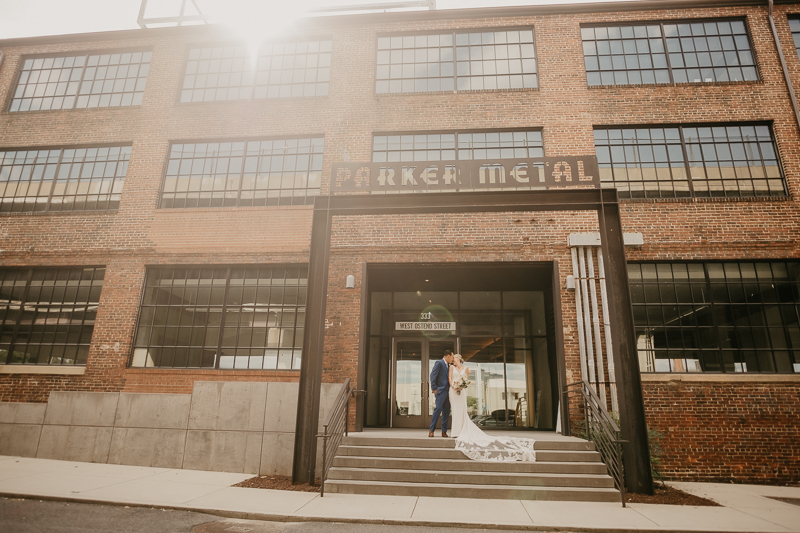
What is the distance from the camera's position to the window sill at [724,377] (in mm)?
8930

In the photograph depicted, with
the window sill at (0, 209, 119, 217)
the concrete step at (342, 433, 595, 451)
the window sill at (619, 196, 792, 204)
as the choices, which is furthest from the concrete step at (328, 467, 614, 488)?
the window sill at (0, 209, 119, 217)

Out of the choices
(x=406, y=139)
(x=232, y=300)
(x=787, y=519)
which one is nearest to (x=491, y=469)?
(x=787, y=519)

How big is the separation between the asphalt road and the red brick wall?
18.8ft

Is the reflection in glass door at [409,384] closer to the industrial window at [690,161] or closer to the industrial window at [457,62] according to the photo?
the industrial window at [690,161]

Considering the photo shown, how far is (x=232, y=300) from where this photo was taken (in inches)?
414

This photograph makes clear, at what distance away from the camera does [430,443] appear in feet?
25.1

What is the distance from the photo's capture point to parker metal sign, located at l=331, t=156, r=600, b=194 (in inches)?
297

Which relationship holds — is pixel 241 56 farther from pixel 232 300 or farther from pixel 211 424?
pixel 211 424

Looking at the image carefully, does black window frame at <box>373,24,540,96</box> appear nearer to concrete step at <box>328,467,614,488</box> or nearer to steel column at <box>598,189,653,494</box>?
steel column at <box>598,189,653,494</box>

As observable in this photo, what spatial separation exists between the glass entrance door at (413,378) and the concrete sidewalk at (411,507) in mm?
4921

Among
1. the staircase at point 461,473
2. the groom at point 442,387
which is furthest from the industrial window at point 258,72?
the staircase at point 461,473

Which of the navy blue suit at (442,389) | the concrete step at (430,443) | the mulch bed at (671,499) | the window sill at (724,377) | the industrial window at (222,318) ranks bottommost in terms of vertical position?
the mulch bed at (671,499)

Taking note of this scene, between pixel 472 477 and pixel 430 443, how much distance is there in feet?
3.63

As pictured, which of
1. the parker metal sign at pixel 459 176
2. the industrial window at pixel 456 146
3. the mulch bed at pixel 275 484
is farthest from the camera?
the industrial window at pixel 456 146
